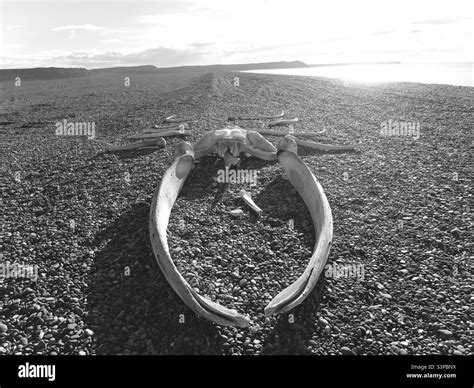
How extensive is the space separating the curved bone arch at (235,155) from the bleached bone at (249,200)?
0.80 metres

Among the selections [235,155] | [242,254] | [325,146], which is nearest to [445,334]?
[242,254]

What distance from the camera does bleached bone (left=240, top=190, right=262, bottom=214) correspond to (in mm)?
6535

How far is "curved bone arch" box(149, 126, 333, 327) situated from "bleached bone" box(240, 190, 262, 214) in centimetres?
80

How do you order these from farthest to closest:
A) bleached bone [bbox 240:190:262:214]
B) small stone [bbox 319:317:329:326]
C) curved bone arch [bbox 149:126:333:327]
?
bleached bone [bbox 240:190:262:214] < small stone [bbox 319:317:329:326] < curved bone arch [bbox 149:126:333:327]

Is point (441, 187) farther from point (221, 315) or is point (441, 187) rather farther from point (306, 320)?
point (221, 315)

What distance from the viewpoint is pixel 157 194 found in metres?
5.49

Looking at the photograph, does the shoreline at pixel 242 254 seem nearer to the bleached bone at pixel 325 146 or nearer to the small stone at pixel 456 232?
the small stone at pixel 456 232

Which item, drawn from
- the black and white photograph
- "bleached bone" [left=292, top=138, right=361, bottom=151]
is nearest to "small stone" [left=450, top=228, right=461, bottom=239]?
the black and white photograph

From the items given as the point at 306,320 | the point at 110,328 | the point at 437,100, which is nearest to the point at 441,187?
the point at 306,320

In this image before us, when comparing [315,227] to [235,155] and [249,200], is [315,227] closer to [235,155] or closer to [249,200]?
[249,200]

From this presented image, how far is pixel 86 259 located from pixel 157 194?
1322 millimetres

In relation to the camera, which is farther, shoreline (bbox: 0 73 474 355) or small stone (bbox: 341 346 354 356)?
shoreline (bbox: 0 73 474 355)

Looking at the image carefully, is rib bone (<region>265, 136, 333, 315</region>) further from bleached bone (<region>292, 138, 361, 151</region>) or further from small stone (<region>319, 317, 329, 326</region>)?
bleached bone (<region>292, 138, 361, 151</region>)

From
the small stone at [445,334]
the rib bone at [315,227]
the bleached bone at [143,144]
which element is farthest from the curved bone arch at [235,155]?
Result: the bleached bone at [143,144]
